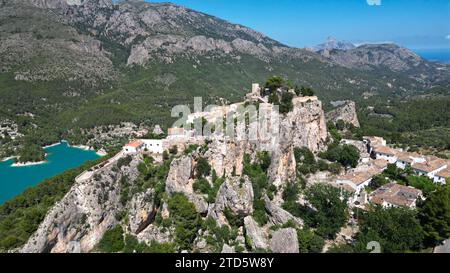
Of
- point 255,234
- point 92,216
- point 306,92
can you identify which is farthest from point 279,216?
point 306,92

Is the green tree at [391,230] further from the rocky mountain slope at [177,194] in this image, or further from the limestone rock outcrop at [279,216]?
the rocky mountain slope at [177,194]

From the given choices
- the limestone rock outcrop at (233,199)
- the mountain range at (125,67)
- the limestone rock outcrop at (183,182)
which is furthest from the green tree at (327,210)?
the mountain range at (125,67)

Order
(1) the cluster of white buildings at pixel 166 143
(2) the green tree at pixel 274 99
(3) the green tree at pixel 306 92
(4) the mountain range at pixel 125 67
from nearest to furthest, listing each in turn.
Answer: (1) the cluster of white buildings at pixel 166 143
(2) the green tree at pixel 274 99
(3) the green tree at pixel 306 92
(4) the mountain range at pixel 125 67

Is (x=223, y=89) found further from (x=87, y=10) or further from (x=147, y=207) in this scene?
(x=147, y=207)

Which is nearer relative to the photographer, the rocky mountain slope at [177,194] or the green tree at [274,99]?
the rocky mountain slope at [177,194]
